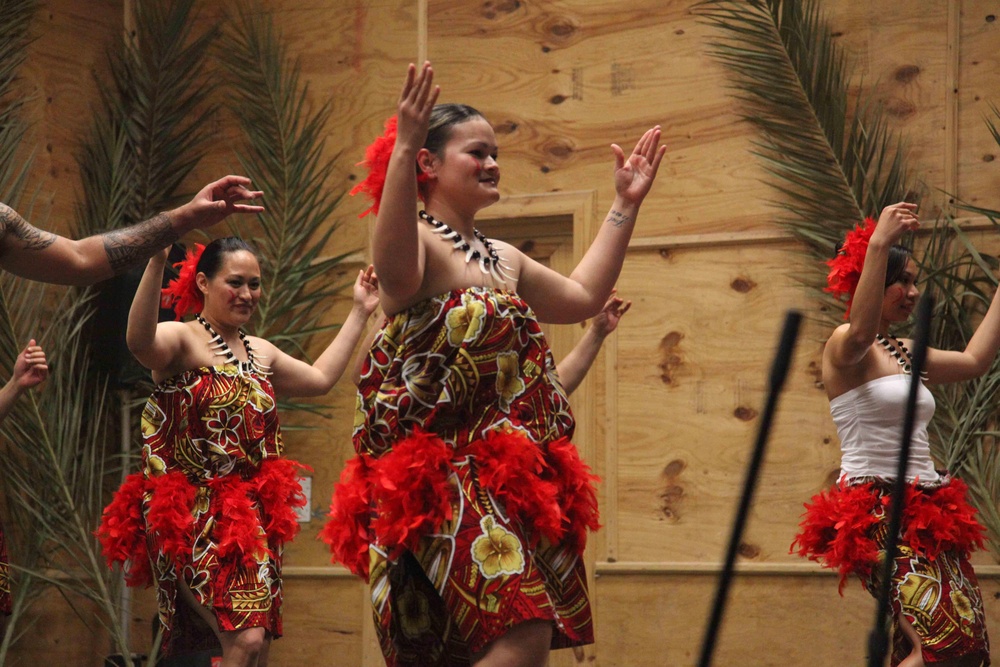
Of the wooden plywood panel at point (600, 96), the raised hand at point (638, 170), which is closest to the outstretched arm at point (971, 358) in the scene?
the wooden plywood panel at point (600, 96)

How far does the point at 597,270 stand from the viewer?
8.38 ft

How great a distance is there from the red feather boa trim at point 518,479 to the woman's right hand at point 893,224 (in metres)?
1.43

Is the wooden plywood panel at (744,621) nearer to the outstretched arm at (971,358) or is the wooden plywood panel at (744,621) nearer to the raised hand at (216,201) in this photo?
the outstretched arm at (971,358)

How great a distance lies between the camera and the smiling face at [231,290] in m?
3.68

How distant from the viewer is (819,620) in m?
4.41

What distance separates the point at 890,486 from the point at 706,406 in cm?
133

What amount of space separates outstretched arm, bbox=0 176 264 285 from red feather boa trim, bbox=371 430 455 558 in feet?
2.12

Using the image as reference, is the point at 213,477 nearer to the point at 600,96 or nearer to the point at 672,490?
the point at 672,490

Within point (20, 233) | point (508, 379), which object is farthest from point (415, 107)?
point (20, 233)

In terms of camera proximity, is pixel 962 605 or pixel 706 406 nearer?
pixel 962 605

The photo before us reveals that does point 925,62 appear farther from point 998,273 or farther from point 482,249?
point 482,249

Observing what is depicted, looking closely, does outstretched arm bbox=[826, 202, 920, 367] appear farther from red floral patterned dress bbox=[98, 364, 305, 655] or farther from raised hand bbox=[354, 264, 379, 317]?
red floral patterned dress bbox=[98, 364, 305, 655]

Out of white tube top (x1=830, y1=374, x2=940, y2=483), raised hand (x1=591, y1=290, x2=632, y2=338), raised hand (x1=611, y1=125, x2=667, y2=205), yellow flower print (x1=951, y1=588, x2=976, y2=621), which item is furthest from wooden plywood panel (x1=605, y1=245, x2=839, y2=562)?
raised hand (x1=611, y1=125, x2=667, y2=205)

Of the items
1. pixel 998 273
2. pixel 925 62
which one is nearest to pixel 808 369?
pixel 998 273
